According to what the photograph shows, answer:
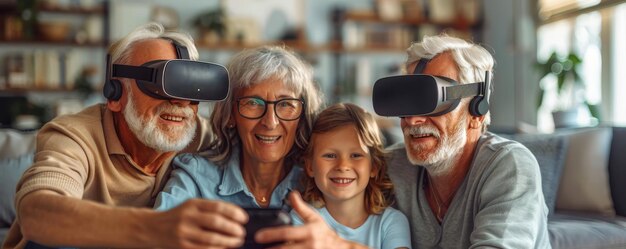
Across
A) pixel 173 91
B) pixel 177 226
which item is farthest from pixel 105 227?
pixel 173 91

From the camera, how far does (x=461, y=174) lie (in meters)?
1.88

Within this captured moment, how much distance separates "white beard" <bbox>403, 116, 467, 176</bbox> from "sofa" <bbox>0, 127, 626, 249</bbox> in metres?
0.79

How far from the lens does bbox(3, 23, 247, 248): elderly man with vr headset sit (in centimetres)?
147

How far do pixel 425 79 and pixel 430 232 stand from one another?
451mm

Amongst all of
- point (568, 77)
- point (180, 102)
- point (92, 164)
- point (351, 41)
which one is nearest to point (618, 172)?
point (180, 102)

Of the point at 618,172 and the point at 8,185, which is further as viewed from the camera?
the point at 618,172

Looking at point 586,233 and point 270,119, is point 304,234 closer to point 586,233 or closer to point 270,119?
point 270,119

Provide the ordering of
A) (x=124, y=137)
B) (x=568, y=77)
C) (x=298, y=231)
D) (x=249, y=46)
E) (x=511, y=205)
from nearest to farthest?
(x=298, y=231), (x=511, y=205), (x=124, y=137), (x=568, y=77), (x=249, y=46)

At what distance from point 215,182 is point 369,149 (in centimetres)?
48

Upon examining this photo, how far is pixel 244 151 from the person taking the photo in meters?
1.97

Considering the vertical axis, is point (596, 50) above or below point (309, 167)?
above

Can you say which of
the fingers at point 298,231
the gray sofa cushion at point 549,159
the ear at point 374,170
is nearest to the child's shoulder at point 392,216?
the ear at point 374,170

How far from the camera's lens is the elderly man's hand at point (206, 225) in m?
1.10

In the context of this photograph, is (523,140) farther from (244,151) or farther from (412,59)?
(244,151)
